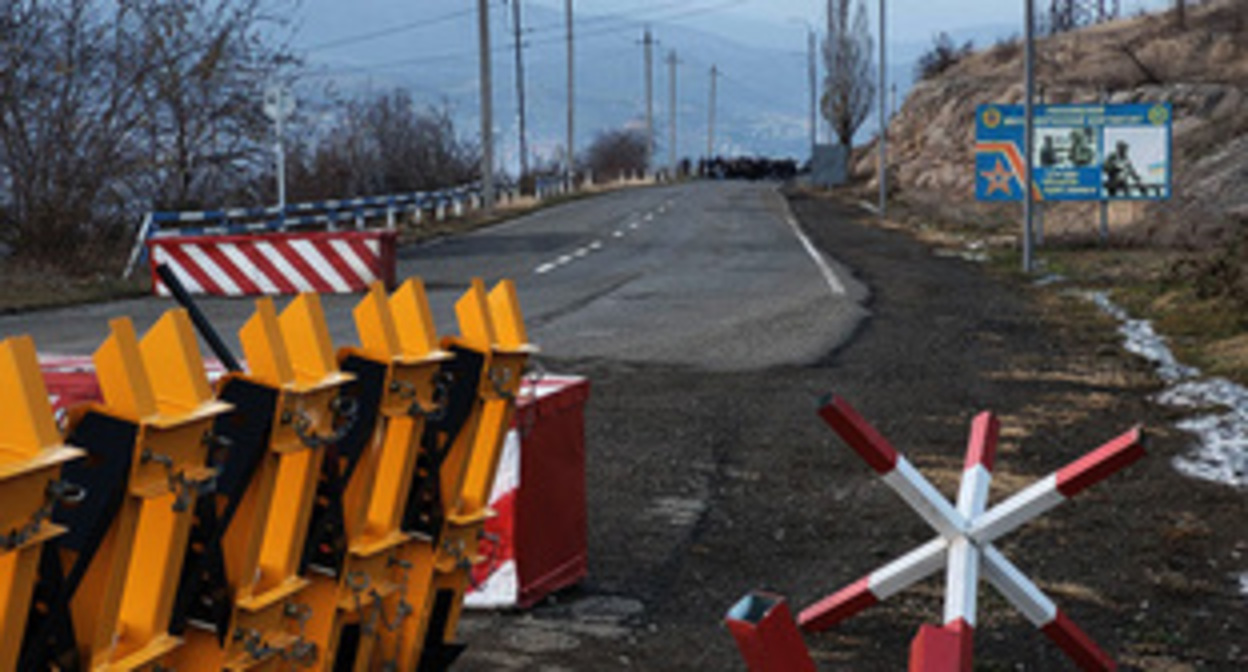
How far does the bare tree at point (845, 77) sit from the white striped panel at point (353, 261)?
6541 cm

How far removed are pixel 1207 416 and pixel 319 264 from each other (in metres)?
13.1

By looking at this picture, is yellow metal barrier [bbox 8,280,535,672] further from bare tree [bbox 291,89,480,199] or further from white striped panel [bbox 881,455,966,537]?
bare tree [bbox 291,89,480,199]

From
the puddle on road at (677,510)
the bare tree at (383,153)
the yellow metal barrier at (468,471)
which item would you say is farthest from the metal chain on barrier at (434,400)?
the bare tree at (383,153)

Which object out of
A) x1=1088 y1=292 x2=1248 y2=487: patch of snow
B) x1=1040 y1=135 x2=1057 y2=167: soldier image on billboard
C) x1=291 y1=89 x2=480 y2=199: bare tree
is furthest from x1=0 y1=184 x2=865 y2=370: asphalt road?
x1=1040 y1=135 x2=1057 y2=167: soldier image on billboard

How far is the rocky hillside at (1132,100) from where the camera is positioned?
29.5 metres

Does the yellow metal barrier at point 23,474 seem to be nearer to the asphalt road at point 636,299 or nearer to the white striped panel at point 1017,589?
the white striped panel at point 1017,589

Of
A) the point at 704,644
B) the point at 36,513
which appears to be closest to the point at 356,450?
the point at 36,513

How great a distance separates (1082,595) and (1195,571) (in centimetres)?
63

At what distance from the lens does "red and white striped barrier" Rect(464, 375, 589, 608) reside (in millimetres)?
6520

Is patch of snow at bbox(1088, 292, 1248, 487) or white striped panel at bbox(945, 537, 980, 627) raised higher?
white striped panel at bbox(945, 537, 980, 627)

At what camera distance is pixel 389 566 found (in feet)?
16.0

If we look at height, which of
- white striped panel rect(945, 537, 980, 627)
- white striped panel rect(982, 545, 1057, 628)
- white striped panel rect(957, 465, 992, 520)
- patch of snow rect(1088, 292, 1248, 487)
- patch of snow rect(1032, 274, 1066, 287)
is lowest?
patch of snow rect(1032, 274, 1066, 287)

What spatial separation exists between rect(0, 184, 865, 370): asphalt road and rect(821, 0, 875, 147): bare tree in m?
49.0

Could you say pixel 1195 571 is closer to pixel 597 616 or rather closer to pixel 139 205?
pixel 597 616
